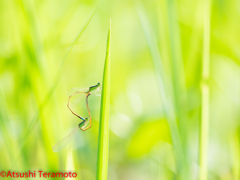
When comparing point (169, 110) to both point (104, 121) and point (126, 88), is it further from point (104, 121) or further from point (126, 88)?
point (126, 88)

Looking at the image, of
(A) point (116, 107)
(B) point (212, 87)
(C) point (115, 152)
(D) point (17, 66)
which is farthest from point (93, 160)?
(B) point (212, 87)

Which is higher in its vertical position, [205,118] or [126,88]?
[126,88]

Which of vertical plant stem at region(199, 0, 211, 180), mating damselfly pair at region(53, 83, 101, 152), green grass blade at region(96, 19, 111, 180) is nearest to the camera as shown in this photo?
green grass blade at region(96, 19, 111, 180)

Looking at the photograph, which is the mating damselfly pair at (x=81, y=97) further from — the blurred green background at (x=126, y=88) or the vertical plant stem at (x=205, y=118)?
the vertical plant stem at (x=205, y=118)

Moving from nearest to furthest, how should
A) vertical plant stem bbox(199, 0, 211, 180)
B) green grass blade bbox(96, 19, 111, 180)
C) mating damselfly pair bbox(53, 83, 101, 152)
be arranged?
1. green grass blade bbox(96, 19, 111, 180)
2. vertical plant stem bbox(199, 0, 211, 180)
3. mating damselfly pair bbox(53, 83, 101, 152)

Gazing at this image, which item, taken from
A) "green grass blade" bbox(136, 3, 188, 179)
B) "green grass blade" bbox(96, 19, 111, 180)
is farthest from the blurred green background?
"green grass blade" bbox(96, 19, 111, 180)

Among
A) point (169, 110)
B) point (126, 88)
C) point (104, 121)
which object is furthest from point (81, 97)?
point (104, 121)

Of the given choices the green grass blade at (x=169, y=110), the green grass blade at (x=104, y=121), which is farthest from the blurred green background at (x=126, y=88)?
the green grass blade at (x=104, y=121)

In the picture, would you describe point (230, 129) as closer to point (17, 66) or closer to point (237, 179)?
point (237, 179)

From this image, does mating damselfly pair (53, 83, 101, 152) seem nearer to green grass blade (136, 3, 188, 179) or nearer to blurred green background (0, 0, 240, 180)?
blurred green background (0, 0, 240, 180)
